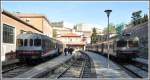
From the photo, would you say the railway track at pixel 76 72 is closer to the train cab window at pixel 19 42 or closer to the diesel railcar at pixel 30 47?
the diesel railcar at pixel 30 47

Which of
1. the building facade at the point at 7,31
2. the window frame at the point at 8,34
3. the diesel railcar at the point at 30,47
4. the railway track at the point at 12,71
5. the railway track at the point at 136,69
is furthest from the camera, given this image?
the window frame at the point at 8,34

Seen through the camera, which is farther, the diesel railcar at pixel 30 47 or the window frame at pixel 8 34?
the window frame at pixel 8 34

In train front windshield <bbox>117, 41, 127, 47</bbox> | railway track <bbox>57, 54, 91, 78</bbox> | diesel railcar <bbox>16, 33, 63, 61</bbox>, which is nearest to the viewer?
railway track <bbox>57, 54, 91, 78</bbox>

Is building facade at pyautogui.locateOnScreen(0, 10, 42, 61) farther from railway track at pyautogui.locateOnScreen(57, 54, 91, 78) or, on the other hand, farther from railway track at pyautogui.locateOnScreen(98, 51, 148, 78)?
railway track at pyautogui.locateOnScreen(98, 51, 148, 78)

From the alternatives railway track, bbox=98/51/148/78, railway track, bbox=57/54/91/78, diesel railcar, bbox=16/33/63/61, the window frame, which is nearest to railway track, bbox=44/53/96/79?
railway track, bbox=57/54/91/78

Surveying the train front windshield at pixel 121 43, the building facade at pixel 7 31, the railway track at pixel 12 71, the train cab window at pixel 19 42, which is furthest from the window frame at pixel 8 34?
the train front windshield at pixel 121 43

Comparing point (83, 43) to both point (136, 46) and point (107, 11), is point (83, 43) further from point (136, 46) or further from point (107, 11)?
point (107, 11)

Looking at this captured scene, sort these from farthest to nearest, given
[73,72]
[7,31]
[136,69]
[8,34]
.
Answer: [8,34]
[7,31]
[136,69]
[73,72]

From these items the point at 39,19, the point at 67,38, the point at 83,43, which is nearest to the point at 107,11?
the point at 39,19

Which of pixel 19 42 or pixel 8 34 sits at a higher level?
pixel 8 34

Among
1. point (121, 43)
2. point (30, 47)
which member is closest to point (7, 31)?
point (30, 47)

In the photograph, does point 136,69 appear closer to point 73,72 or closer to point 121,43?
point 73,72

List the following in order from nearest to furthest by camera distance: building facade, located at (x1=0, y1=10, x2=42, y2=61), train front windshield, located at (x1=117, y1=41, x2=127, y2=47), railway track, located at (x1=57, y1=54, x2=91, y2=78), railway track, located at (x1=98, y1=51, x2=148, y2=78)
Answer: railway track, located at (x1=57, y1=54, x2=91, y2=78) → railway track, located at (x1=98, y1=51, x2=148, y2=78) → building facade, located at (x1=0, y1=10, x2=42, y2=61) → train front windshield, located at (x1=117, y1=41, x2=127, y2=47)

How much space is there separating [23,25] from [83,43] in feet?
316
